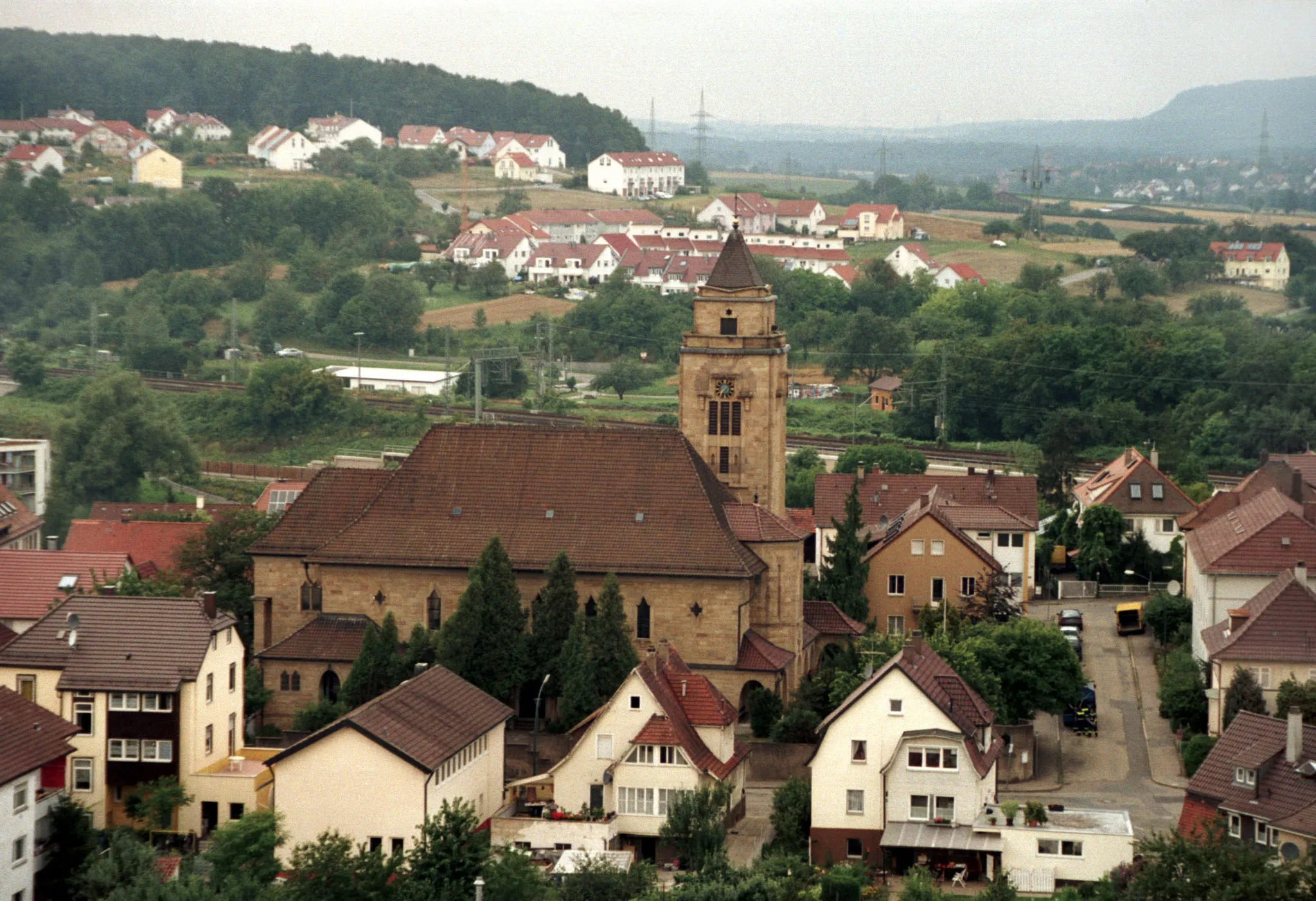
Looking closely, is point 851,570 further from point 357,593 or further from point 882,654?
point 357,593

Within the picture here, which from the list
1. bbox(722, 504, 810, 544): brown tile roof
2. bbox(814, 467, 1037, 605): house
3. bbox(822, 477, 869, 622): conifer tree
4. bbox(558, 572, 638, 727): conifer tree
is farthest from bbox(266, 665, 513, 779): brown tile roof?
bbox(814, 467, 1037, 605): house

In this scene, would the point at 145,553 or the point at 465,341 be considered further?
the point at 465,341

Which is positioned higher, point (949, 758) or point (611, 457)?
point (611, 457)

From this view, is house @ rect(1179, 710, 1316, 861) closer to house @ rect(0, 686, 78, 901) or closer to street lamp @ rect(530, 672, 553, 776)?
street lamp @ rect(530, 672, 553, 776)

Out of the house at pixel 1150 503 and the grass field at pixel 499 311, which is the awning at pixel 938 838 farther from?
the grass field at pixel 499 311

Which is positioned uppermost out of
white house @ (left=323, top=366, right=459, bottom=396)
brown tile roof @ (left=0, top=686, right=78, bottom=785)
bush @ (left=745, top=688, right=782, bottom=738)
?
white house @ (left=323, top=366, right=459, bottom=396)

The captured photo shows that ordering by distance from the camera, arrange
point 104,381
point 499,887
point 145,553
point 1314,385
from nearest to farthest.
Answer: point 499,887, point 145,553, point 104,381, point 1314,385

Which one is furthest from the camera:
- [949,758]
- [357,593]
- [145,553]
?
[145,553]

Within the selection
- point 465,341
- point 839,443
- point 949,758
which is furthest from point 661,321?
point 949,758
